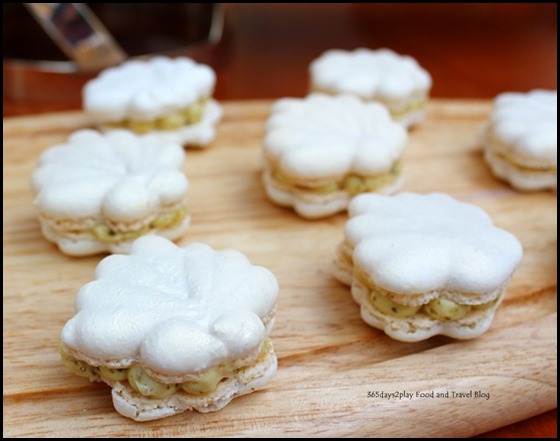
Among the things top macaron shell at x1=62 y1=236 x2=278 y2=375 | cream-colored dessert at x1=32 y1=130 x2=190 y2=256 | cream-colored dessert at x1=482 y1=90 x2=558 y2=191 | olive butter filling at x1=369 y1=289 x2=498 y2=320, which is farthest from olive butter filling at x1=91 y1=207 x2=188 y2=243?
cream-colored dessert at x1=482 y1=90 x2=558 y2=191

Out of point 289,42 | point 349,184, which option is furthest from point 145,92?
point 289,42

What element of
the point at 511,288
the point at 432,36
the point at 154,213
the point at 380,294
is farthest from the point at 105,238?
the point at 432,36

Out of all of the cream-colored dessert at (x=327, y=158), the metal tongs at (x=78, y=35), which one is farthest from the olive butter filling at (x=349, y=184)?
the metal tongs at (x=78, y=35)

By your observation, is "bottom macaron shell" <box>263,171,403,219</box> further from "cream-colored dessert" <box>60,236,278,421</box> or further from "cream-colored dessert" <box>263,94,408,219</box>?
"cream-colored dessert" <box>60,236,278,421</box>

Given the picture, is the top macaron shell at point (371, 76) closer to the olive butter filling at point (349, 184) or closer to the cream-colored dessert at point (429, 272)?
the olive butter filling at point (349, 184)

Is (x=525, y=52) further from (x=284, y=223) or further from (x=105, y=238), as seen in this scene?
(x=105, y=238)
